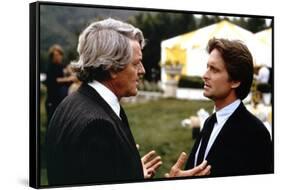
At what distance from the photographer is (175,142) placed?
9055 millimetres

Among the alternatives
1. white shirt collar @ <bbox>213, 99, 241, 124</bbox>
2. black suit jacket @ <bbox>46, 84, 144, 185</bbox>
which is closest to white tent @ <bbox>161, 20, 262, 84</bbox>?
white shirt collar @ <bbox>213, 99, 241, 124</bbox>

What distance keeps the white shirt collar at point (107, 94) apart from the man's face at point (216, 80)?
4.25 ft

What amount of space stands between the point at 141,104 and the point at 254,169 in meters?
1.83

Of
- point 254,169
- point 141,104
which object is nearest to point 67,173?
point 141,104

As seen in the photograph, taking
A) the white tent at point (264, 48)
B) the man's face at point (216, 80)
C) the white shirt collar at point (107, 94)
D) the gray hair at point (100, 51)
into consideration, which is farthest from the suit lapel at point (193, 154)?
the gray hair at point (100, 51)

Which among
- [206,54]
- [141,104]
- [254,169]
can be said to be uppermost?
[206,54]

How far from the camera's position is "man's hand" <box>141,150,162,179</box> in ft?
29.0

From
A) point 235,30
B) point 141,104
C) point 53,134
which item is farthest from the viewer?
point 235,30

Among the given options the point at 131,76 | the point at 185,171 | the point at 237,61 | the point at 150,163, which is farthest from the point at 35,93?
the point at 237,61

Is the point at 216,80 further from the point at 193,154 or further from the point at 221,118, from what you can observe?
the point at 193,154

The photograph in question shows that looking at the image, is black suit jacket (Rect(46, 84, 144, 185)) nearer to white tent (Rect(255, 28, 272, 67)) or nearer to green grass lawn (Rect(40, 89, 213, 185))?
green grass lawn (Rect(40, 89, 213, 185))

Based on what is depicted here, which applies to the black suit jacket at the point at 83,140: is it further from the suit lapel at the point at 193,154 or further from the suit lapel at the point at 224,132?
the suit lapel at the point at 224,132

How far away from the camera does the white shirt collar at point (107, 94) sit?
841 centimetres

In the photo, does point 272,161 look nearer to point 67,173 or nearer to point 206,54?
point 206,54
